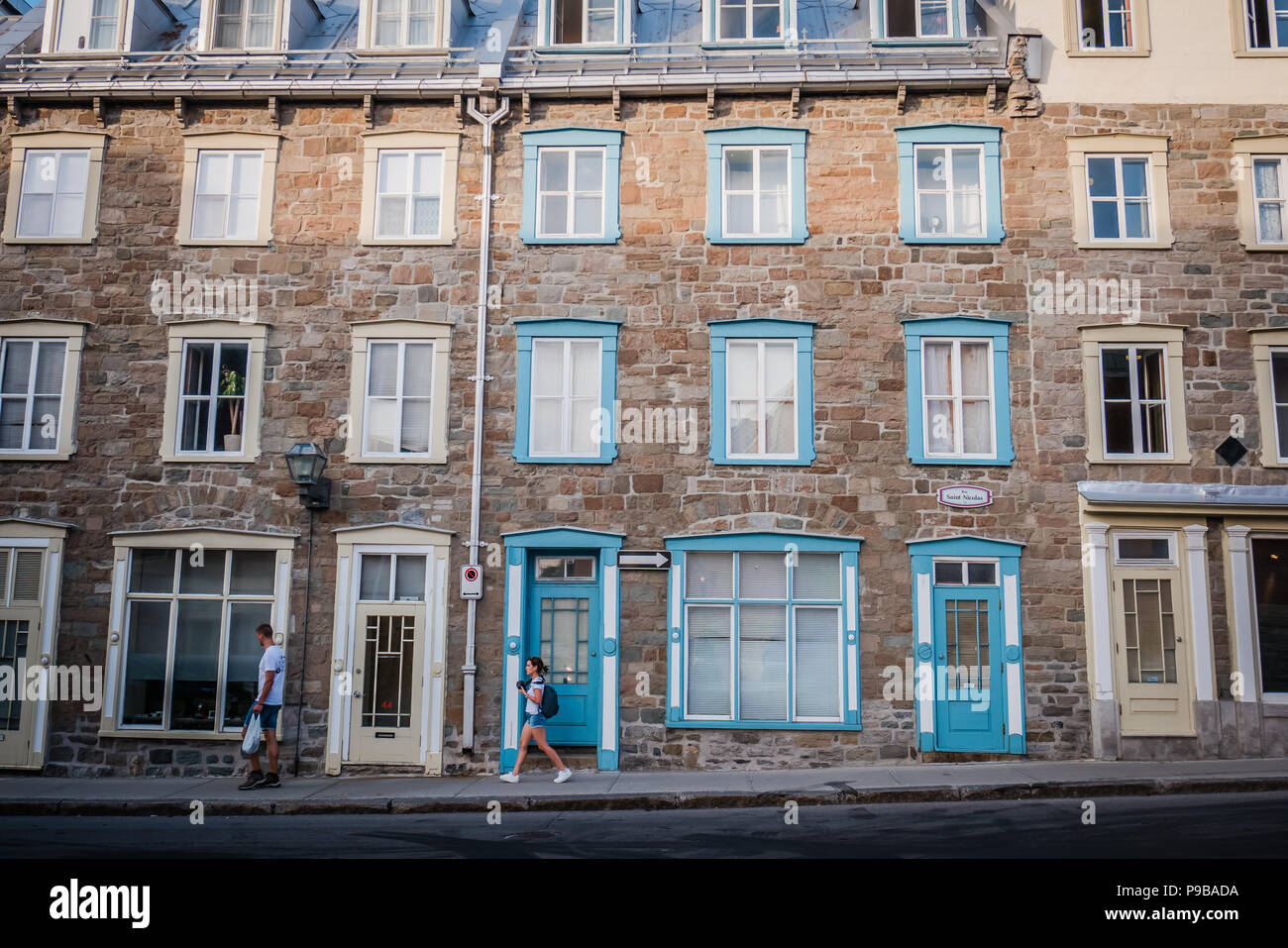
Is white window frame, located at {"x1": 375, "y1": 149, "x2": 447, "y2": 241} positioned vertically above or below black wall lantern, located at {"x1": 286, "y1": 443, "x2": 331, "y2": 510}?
above

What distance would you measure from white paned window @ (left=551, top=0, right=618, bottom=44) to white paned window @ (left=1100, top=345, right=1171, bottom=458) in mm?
9158

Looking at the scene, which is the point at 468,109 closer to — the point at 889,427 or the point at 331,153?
the point at 331,153

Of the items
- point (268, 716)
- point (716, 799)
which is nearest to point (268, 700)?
point (268, 716)

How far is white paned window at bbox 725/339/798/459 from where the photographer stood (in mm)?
15047

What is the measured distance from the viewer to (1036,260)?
15.1 meters

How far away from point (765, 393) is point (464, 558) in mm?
4989

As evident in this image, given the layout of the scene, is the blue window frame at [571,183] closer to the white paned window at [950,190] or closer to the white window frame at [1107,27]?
the white paned window at [950,190]

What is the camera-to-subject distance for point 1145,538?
48.0 ft

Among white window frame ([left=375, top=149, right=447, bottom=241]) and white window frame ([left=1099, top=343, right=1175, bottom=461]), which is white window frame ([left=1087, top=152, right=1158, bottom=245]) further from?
white window frame ([left=375, top=149, right=447, bottom=241])

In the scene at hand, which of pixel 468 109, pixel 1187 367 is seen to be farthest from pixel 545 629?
pixel 1187 367

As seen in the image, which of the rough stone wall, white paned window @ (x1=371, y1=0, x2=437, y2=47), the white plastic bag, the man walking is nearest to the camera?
the white plastic bag

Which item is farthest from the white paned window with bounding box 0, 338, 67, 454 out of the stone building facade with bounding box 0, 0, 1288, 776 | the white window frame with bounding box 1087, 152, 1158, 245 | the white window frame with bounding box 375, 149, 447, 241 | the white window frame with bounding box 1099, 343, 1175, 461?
the white window frame with bounding box 1087, 152, 1158, 245

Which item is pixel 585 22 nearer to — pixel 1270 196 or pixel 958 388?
pixel 958 388

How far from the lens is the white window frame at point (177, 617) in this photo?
48.6 feet
